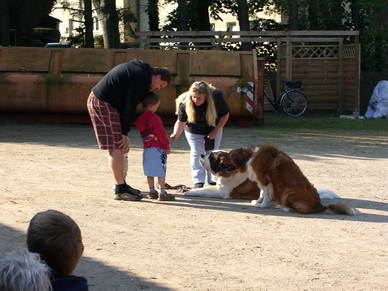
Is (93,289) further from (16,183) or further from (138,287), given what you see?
(16,183)

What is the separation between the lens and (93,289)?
5477 millimetres

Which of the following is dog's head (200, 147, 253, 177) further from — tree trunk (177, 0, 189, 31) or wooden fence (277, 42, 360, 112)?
tree trunk (177, 0, 189, 31)

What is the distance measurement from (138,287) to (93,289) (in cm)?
33

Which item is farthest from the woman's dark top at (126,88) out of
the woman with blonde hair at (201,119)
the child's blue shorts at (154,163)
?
the woman with blonde hair at (201,119)

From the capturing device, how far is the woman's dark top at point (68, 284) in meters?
3.03

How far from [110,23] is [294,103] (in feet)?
20.9

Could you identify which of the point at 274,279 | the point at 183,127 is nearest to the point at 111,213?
the point at 183,127

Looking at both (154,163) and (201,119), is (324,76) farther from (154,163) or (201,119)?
(154,163)

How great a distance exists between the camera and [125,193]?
8852 millimetres

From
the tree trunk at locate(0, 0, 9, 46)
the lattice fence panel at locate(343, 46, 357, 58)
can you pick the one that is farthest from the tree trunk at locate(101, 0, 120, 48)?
the lattice fence panel at locate(343, 46, 357, 58)

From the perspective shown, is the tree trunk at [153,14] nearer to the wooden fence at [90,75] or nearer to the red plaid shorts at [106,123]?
the wooden fence at [90,75]

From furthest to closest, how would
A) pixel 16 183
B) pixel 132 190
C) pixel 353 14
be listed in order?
pixel 353 14
pixel 16 183
pixel 132 190

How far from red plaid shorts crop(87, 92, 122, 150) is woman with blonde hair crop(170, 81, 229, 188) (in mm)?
1172

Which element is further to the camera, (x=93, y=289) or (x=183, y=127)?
(x=183, y=127)
